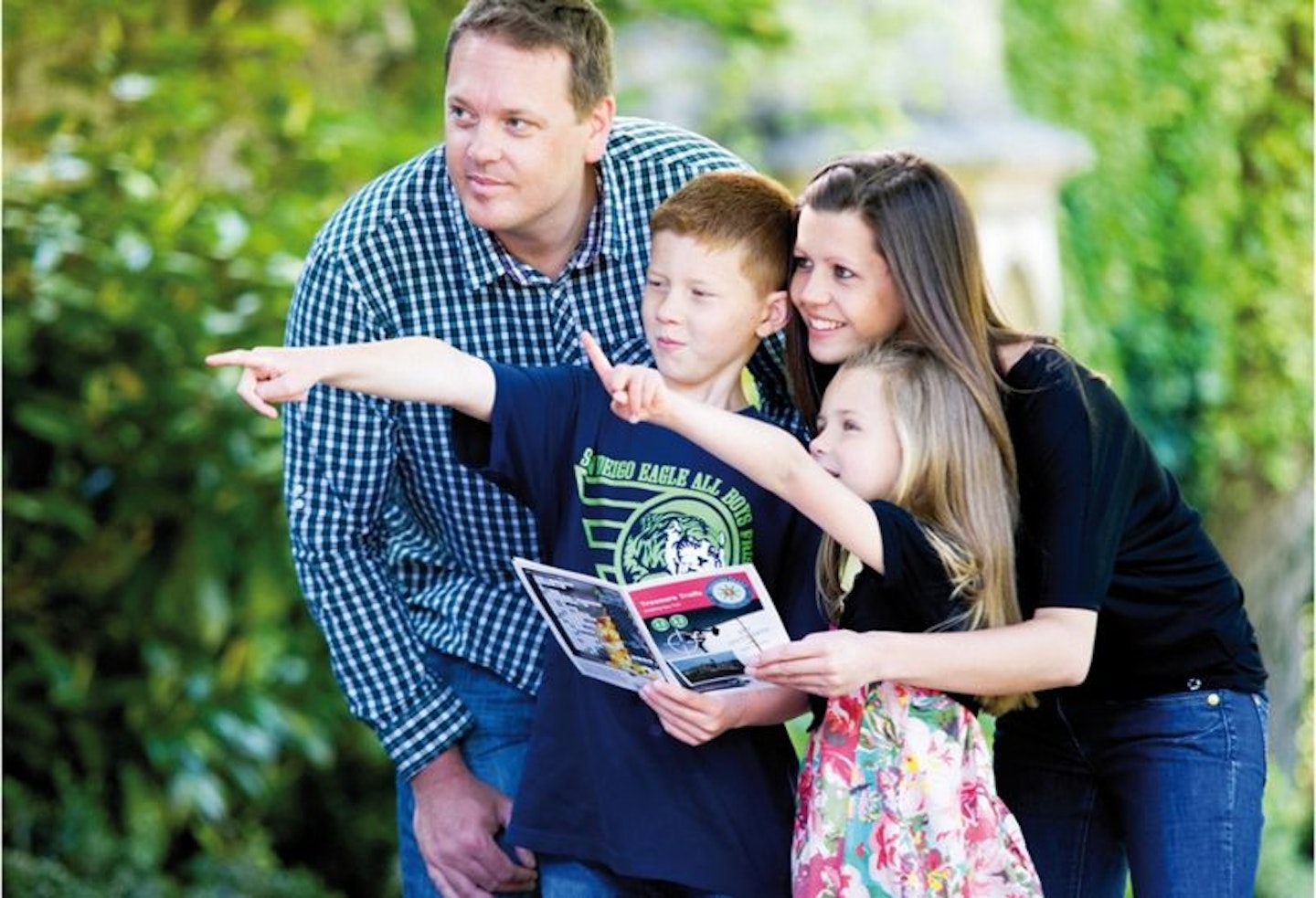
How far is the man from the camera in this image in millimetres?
3314

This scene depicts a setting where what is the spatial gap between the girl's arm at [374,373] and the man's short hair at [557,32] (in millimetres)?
543

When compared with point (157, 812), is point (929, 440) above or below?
above

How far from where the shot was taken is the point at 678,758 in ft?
9.86

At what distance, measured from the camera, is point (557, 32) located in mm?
3248

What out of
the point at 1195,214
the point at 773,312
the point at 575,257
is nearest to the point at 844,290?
the point at 773,312

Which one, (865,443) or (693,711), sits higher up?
(865,443)

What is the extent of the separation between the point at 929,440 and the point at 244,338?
2.90 metres

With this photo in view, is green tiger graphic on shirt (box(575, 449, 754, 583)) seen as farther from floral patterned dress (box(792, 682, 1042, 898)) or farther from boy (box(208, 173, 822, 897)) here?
floral patterned dress (box(792, 682, 1042, 898))

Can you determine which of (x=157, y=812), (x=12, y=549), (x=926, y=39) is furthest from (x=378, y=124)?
(x=926, y=39)

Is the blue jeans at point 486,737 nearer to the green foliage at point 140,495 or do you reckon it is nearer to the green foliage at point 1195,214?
the green foliage at point 140,495

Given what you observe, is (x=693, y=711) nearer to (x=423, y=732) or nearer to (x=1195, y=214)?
(x=423, y=732)

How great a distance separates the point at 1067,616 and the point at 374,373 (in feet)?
3.05

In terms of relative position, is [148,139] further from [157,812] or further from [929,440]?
[929,440]

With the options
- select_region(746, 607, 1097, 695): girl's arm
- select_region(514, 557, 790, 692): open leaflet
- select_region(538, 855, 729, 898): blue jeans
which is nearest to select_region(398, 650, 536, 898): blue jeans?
select_region(538, 855, 729, 898): blue jeans
